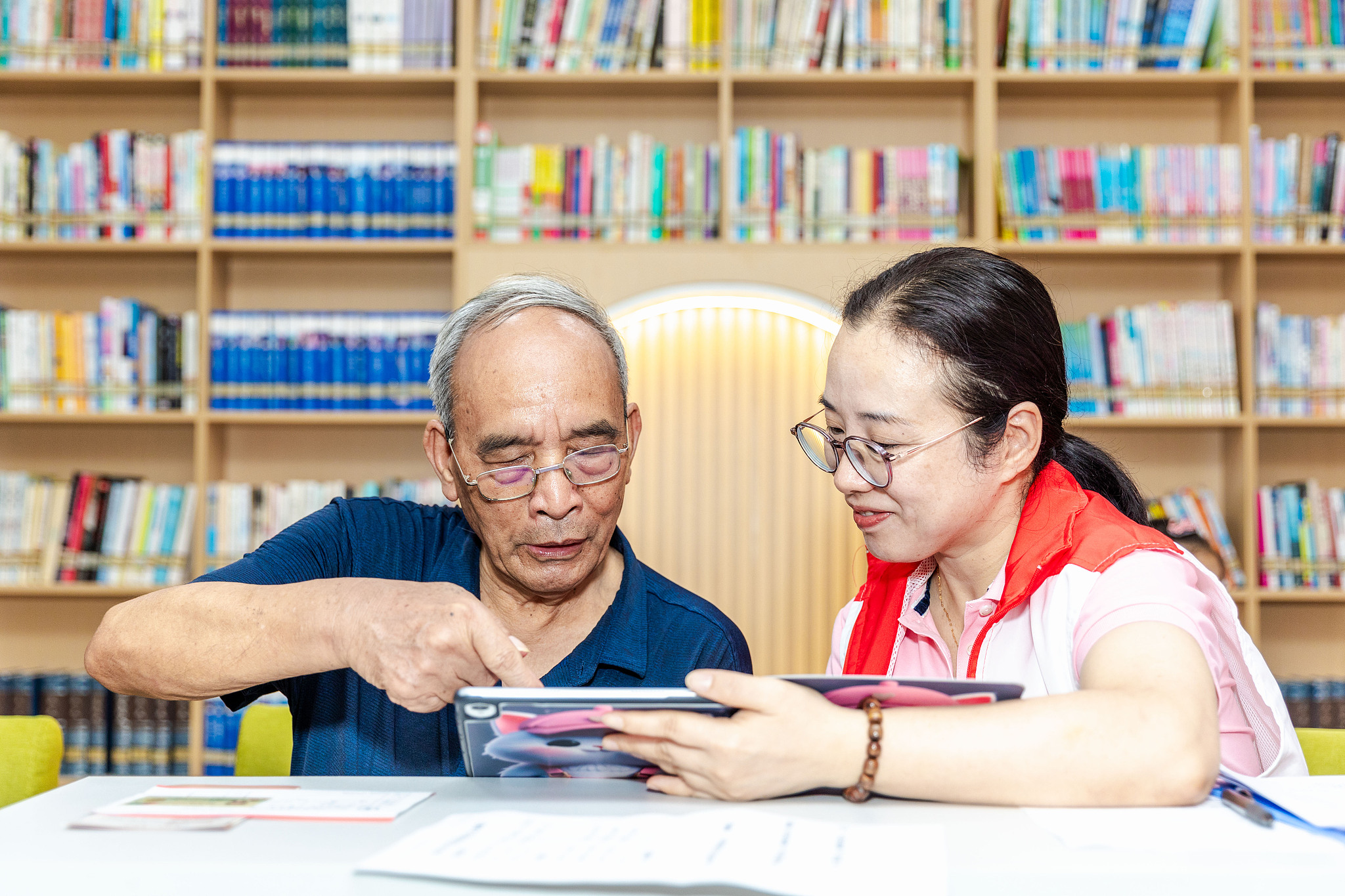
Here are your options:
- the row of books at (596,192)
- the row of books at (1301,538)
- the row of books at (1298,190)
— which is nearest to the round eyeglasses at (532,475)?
the row of books at (596,192)

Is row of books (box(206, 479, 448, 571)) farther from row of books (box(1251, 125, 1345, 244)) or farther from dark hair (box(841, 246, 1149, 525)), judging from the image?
row of books (box(1251, 125, 1345, 244))

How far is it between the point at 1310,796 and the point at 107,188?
3518mm

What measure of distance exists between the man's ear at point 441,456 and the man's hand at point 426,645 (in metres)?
0.41

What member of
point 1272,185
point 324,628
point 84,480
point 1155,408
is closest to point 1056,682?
point 324,628

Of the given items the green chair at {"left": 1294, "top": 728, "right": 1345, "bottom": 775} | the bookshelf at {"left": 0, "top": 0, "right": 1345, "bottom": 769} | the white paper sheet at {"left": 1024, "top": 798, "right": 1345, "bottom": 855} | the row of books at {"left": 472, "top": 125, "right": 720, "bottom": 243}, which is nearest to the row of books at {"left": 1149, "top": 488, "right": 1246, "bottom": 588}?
the bookshelf at {"left": 0, "top": 0, "right": 1345, "bottom": 769}

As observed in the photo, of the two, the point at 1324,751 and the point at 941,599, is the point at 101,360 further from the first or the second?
the point at 1324,751

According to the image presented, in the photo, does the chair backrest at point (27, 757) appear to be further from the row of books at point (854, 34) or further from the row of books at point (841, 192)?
the row of books at point (854, 34)

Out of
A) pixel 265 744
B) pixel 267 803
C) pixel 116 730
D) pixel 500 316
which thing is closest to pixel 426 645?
pixel 267 803

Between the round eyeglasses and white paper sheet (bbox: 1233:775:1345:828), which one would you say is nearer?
white paper sheet (bbox: 1233:775:1345:828)

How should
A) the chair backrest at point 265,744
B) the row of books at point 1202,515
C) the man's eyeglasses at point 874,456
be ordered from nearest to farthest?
the man's eyeglasses at point 874,456
the chair backrest at point 265,744
the row of books at point 1202,515

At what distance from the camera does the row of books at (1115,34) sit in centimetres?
324

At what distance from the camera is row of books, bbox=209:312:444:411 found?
3.26 meters

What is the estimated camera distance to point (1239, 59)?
10.7 feet

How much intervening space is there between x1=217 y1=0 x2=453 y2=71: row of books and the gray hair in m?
2.11
